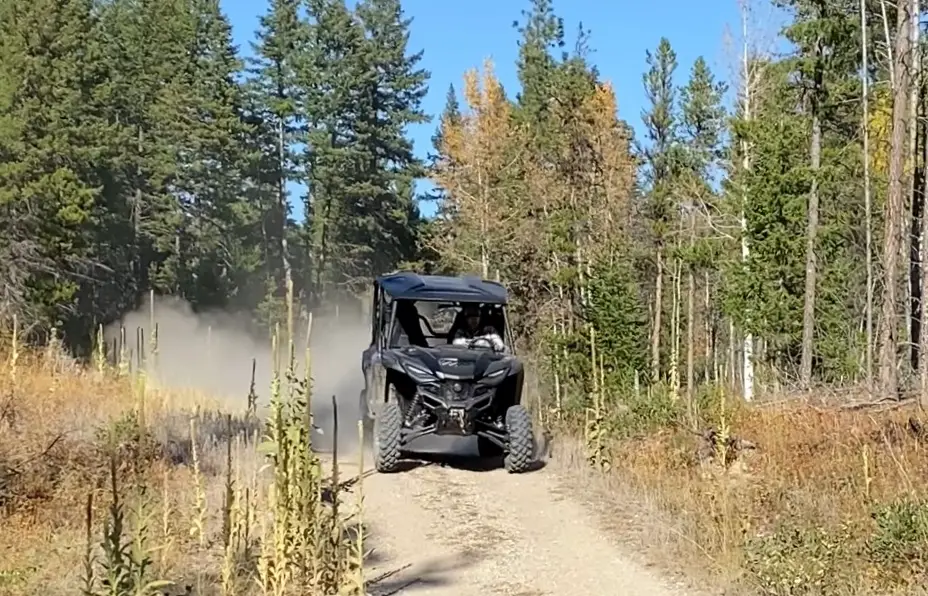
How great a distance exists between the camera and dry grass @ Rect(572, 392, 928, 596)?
22.6 ft

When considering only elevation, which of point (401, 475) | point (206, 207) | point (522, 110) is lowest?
point (401, 475)

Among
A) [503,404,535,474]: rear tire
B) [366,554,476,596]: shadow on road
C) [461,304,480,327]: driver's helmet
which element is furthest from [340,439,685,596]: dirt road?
[461,304,480,327]: driver's helmet

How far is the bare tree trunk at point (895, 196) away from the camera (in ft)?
56.5

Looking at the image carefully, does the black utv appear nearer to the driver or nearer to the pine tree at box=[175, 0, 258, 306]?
the driver

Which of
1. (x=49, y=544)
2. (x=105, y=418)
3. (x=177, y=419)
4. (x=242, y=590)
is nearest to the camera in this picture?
(x=242, y=590)

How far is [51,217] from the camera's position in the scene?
30172mm

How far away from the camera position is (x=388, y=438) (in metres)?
12.1

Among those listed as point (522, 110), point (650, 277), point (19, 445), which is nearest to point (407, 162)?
point (522, 110)

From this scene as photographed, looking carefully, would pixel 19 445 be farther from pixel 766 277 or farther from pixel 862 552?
pixel 766 277

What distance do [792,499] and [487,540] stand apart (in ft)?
8.85

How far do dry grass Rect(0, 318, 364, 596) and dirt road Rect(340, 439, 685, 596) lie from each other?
1.72 ft

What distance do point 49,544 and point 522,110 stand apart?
1382 inches

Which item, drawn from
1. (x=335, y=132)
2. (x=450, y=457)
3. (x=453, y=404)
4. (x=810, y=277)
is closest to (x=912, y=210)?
(x=810, y=277)

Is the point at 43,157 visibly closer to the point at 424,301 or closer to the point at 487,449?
the point at 424,301
